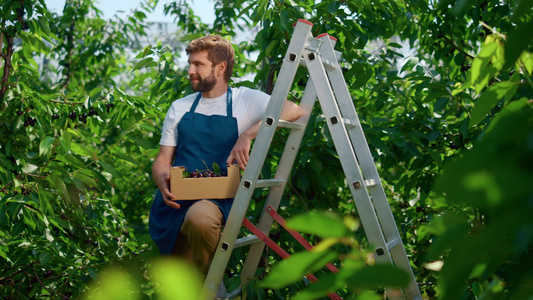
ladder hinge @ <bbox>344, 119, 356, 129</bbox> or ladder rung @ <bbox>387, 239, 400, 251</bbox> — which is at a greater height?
ladder hinge @ <bbox>344, 119, 356, 129</bbox>

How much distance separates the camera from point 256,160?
1.94 m

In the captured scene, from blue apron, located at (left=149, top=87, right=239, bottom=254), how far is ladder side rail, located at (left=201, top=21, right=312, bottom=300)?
0.14m

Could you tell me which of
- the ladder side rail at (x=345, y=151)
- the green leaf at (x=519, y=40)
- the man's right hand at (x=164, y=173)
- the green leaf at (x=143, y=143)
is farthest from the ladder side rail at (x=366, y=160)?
the green leaf at (x=519, y=40)

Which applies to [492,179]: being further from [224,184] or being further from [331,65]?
[331,65]

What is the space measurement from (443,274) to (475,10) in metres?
2.85

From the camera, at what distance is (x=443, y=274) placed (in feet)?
0.99

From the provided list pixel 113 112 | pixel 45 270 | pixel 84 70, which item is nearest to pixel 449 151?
pixel 113 112

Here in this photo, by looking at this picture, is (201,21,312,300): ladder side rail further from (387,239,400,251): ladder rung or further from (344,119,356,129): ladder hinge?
(387,239,400,251): ladder rung

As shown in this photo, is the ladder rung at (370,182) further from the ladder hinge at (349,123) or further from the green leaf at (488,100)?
the green leaf at (488,100)

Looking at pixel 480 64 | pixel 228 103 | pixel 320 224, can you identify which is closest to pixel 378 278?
pixel 320 224

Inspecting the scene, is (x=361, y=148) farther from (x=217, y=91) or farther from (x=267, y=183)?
(x=217, y=91)

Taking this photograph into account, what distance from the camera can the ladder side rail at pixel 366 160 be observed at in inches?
78.1

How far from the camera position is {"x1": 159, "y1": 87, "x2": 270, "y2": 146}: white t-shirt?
2156mm

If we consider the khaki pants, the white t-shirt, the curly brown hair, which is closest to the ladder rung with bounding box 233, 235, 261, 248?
the khaki pants
